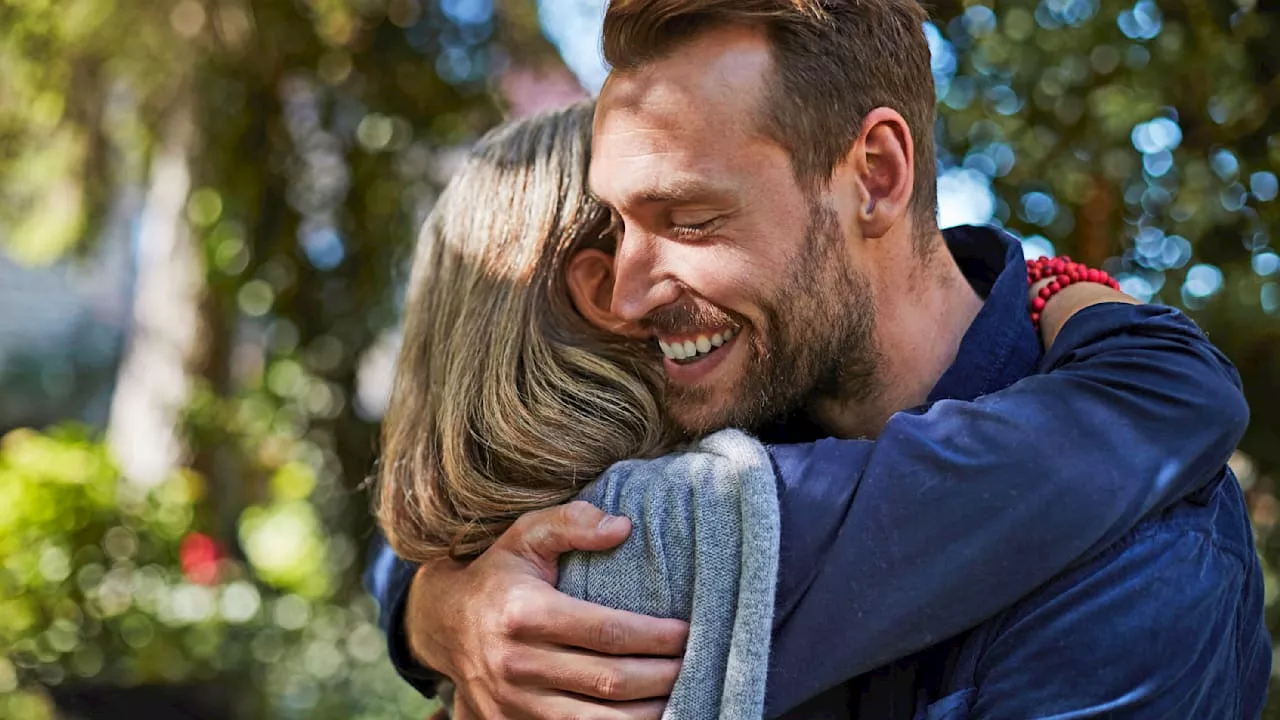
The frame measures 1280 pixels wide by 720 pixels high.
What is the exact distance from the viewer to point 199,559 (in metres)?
6.18

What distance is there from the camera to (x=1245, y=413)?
64.5 inches

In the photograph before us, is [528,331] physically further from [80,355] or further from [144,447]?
[80,355]

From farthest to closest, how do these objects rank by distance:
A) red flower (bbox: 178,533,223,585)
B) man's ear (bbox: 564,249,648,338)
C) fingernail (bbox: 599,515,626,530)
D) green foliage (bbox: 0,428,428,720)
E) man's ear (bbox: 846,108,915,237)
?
red flower (bbox: 178,533,223,585)
green foliage (bbox: 0,428,428,720)
man's ear (bbox: 564,249,648,338)
man's ear (bbox: 846,108,915,237)
fingernail (bbox: 599,515,626,530)

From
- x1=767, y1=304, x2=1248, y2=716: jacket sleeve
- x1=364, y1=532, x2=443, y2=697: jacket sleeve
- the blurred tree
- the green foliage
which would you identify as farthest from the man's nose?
the green foliage

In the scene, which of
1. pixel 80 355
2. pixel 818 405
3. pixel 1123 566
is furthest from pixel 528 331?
pixel 80 355

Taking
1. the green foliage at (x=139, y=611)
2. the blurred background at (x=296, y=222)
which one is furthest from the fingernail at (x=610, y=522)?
the green foliage at (x=139, y=611)

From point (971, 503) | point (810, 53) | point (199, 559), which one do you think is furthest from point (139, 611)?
point (971, 503)

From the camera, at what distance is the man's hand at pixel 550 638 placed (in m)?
1.56

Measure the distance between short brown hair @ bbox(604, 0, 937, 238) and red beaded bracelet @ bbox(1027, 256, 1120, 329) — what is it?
222mm

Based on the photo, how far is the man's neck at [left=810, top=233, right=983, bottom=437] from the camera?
1.95 metres

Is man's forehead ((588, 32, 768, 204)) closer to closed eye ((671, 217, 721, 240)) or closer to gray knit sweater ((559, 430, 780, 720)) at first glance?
closed eye ((671, 217, 721, 240))

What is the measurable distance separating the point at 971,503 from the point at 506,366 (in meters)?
0.77

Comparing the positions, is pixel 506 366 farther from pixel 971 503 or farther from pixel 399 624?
pixel 971 503

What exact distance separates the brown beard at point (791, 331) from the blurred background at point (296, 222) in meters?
1.23
